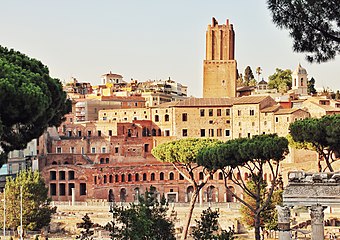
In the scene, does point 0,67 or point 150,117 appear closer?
point 0,67

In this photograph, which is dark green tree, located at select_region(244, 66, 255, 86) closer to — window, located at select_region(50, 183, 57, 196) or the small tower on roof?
the small tower on roof

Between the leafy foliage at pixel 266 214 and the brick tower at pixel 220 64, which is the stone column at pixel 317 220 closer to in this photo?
the leafy foliage at pixel 266 214

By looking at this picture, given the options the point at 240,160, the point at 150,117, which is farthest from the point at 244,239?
the point at 150,117

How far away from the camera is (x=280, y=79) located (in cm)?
8269

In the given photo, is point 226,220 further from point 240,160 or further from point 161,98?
point 161,98

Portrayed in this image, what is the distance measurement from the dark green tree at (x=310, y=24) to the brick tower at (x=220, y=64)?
159 ft

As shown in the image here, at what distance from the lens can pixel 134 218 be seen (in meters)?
15.0

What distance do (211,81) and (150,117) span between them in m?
8.43

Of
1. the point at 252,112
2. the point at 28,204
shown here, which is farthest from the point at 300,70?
→ the point at 28,204

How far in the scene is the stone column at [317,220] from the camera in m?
12.8

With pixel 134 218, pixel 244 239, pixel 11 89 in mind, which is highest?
pixel 11 89

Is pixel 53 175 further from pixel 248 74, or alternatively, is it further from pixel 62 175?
pixel 248 74

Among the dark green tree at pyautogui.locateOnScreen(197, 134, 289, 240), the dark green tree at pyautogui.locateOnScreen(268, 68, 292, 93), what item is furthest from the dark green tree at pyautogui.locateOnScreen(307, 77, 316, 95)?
the dark green tree at pyautogui.locateOnScreen(197, 134, 289, 240)

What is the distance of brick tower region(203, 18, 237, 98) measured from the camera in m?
62.5
